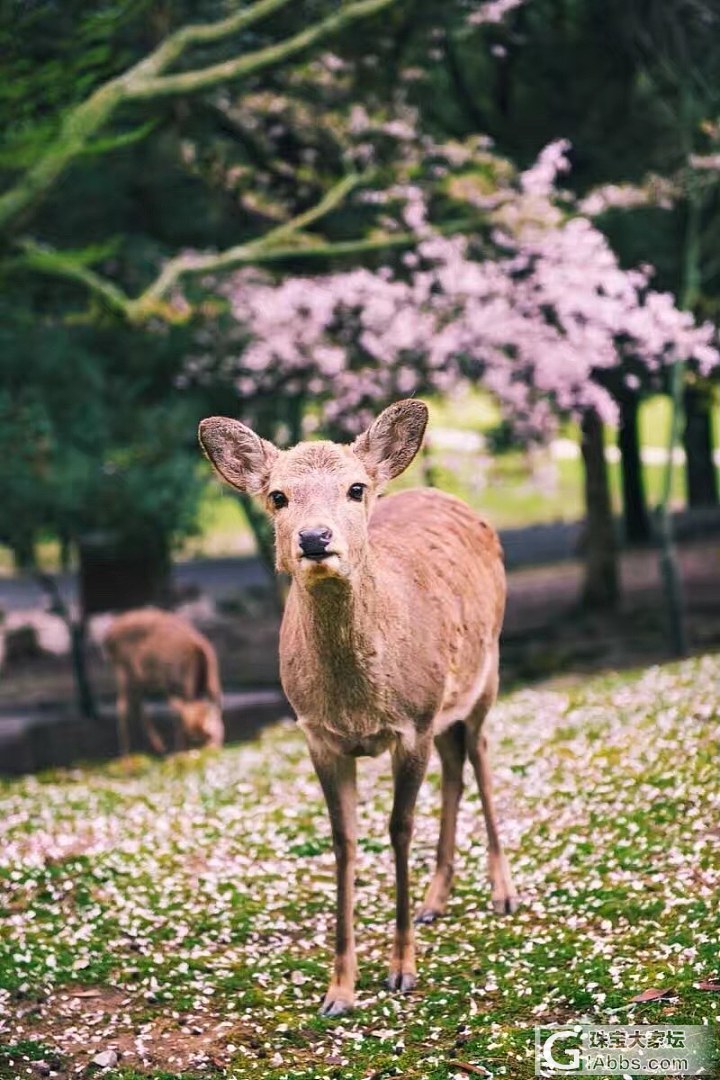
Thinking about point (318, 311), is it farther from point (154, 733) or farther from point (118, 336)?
point (154, 733)

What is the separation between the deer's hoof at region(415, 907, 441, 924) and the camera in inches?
344

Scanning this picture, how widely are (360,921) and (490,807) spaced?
3.50ft

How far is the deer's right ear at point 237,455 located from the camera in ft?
24.1

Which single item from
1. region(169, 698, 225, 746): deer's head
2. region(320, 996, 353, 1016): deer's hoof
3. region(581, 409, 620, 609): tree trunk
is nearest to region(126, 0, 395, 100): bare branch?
region(169, 698, 225, 746): deer's head

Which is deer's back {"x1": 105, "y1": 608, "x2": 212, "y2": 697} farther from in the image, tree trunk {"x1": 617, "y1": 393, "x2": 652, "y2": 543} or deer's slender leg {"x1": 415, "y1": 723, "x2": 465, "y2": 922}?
tree trunk {"x1": 617, "y1": 393, "x2": 652, "y2": 543}

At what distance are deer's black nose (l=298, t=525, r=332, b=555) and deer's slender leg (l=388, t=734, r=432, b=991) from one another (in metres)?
1.52

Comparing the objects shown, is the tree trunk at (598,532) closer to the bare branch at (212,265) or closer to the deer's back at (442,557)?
the bare branch at (212,265)

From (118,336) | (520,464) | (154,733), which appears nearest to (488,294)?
(118,336)

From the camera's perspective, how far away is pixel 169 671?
18.3 meters

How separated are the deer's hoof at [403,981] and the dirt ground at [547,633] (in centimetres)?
1374

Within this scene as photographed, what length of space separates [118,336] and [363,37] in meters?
6.17

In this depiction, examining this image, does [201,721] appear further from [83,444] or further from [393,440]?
[393,440]

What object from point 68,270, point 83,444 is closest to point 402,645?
point 68,270

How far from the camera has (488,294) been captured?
19688 millimetres
